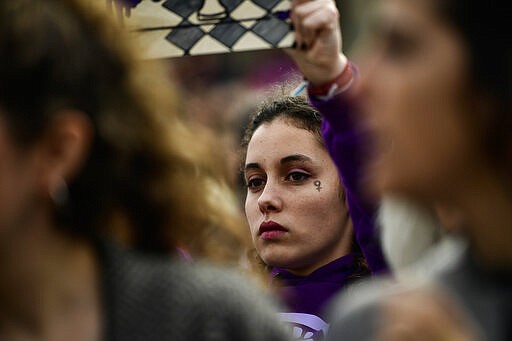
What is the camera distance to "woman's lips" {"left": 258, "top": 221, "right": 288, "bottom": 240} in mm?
2732

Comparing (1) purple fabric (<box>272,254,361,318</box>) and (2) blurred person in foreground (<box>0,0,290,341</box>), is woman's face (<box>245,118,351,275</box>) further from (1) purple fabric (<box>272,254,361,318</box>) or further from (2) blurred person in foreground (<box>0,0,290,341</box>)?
(2) blurred person in foreground (<box>0,0,290,341</box>)

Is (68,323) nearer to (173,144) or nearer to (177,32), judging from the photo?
(173,144)

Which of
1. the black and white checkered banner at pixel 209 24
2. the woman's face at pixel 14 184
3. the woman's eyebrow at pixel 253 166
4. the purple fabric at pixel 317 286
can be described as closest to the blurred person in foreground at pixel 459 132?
the woman's face at pixel 14 184

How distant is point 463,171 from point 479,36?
0.60 feet

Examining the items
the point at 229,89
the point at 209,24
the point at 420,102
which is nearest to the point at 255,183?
the point at 209,24

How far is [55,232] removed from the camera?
155 cm

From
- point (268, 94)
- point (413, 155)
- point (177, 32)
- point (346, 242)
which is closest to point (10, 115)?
point (413, 155)

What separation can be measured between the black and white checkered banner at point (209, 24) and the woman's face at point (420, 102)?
80 cm

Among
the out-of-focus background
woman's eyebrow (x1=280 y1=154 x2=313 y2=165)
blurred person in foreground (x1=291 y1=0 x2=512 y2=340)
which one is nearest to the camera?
blurred person in foreground (x1=291 y1=0 x2=512 y2=340)

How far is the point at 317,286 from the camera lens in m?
2.71

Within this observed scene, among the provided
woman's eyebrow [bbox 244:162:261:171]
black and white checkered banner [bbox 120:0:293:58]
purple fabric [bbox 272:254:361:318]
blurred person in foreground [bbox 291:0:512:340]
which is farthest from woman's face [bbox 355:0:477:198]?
woman's eyebrow [bbox 244:162:261:171]

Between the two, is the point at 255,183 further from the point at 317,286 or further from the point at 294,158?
the point at 317,286

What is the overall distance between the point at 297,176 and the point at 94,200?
50.6 inches

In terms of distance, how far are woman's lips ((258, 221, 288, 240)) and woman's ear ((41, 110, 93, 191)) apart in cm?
124
